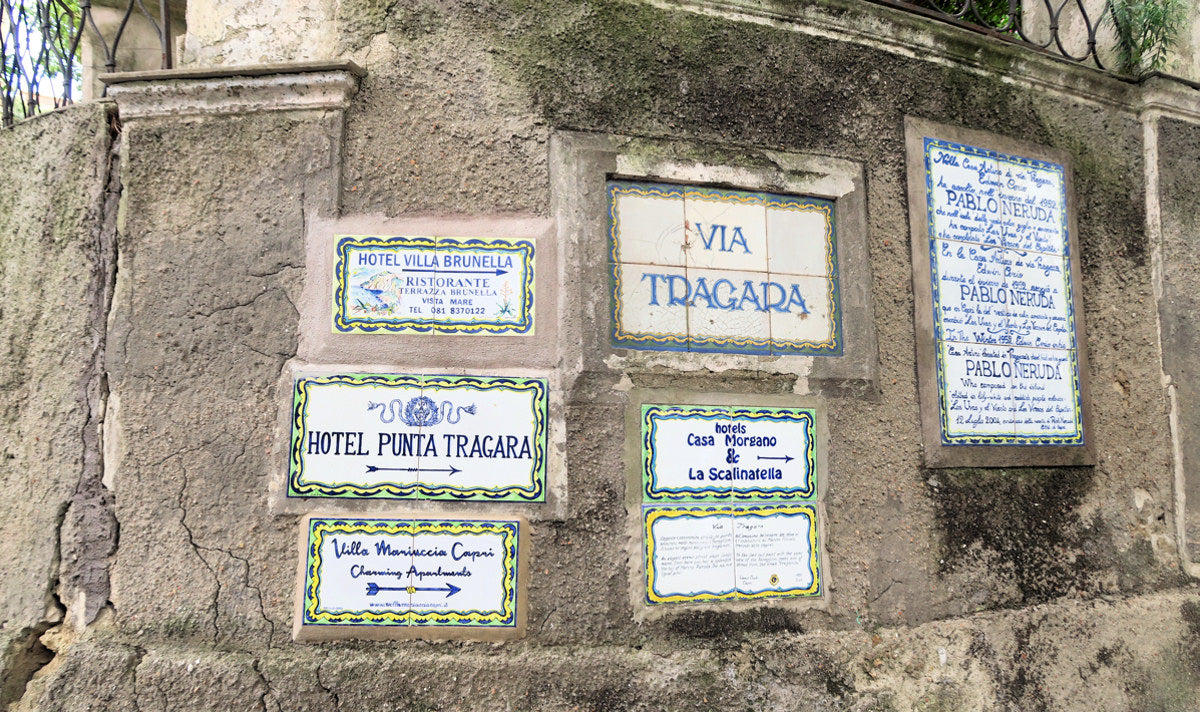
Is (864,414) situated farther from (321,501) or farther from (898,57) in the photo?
(321,501)


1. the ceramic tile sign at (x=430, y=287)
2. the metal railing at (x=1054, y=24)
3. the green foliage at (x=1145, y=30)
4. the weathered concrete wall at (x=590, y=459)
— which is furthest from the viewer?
the green foliage at (x=1145, y=30)

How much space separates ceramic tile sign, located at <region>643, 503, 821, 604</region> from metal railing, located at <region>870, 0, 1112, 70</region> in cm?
222

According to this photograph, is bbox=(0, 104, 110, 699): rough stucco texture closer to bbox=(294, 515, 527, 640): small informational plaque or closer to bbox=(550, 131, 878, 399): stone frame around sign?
bbox=(294, 515, 527, 640): small informational plaque

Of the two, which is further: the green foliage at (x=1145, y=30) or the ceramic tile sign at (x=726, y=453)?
the green foliage at (x=1145, y=30)

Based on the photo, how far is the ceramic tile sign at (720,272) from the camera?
2820 millimetres

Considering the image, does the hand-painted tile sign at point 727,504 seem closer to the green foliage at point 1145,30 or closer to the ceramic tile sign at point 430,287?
the ceramic tile sign at point 430,287

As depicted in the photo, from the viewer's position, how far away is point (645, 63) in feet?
9.58

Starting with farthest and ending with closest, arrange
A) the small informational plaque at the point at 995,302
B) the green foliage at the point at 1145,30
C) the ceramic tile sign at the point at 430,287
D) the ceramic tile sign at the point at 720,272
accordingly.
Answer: the green foliage at the point at 1145,30, the small informational plaque at the point at 995,302, the ceramic tile sign at the point at 720,272, the ceramic tile sign at the point at 430,287

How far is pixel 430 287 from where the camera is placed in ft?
8.80

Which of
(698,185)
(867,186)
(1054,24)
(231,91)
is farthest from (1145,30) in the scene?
(231,91)

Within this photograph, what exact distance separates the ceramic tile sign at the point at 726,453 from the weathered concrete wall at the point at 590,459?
0.32 feet

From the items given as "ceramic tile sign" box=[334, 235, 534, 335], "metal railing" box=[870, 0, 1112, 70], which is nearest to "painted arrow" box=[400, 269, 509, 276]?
"ceramic tile sign" box=[334, 235, 534, 335]

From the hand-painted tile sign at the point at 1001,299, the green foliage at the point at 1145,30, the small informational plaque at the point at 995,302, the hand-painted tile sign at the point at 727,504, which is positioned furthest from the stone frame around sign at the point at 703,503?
the green foliage at the point at 1145,30

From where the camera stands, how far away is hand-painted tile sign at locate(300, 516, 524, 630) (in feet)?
8.21
